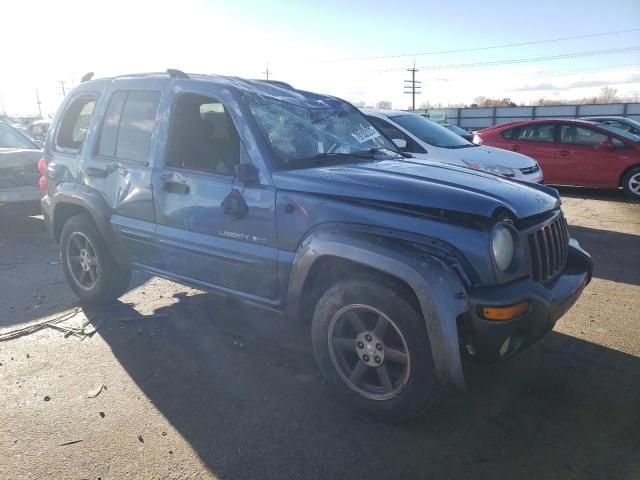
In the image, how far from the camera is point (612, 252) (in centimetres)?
624

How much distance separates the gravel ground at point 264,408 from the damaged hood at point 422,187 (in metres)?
1.18

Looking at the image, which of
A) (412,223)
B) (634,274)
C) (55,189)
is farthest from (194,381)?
(634,274)

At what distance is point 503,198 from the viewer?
9.64ft

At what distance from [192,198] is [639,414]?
3107 mm

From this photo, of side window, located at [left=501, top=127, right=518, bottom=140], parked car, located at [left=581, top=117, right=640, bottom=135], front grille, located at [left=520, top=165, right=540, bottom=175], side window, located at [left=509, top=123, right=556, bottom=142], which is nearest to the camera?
front grille, located at [left=520, top=165, right=540, bottom=175]

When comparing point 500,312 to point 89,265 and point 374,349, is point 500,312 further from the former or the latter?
point 89,265

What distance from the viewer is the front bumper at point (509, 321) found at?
A: 2.49m

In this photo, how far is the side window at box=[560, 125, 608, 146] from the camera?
1013cm

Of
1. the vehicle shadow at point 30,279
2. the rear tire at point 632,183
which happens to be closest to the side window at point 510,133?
the rear tire at point 632,183

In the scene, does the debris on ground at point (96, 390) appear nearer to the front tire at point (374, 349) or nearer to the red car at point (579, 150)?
the front tire at point (374, 349)

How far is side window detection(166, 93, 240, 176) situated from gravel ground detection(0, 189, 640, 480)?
1.40m

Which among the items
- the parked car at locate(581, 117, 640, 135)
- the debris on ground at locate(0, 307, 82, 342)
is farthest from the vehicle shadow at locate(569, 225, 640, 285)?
the parked car at locate(581, 117, 640, 135)

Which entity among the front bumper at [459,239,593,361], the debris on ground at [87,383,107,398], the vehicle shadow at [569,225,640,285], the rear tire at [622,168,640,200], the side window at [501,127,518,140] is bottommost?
the vehicle shadow at [569,225,640,285]

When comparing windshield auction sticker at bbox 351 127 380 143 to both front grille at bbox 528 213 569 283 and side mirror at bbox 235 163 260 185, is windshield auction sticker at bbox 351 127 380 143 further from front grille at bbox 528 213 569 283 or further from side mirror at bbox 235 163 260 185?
front grille at bbox 528 213 569 283
